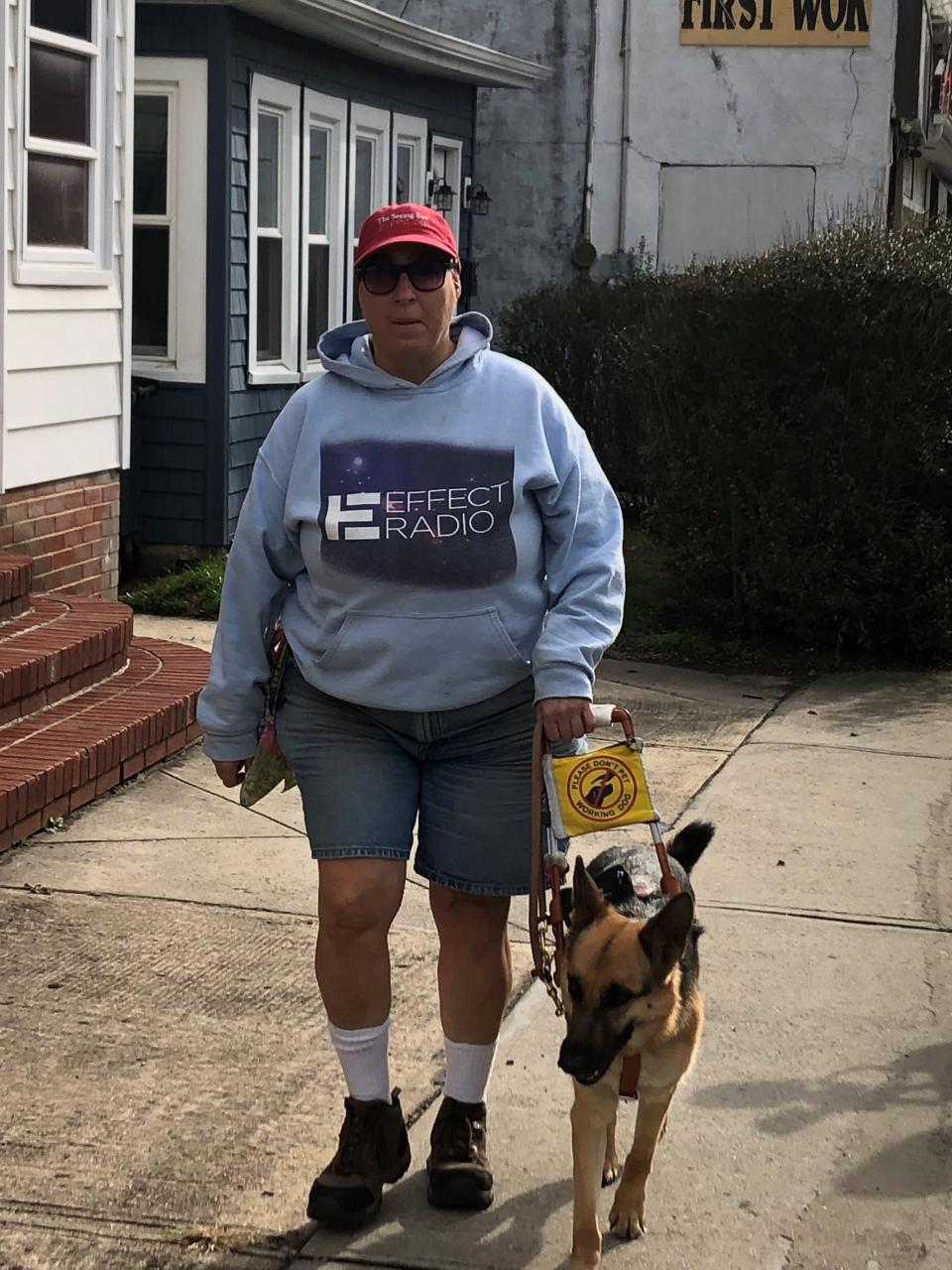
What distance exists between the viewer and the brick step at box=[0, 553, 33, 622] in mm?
7137

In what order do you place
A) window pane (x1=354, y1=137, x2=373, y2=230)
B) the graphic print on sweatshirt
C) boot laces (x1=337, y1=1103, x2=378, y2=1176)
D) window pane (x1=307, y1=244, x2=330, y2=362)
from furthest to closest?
window pane (x1=354, y1=137, x2=373, y2=230)
window pane (x1=307, y1=244, x2=330, y2=362)
boot laces (x1=337, y1=1103, x2=378, y2=1176)
the graphic print on sweatshirt

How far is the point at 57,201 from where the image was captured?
26.8ft

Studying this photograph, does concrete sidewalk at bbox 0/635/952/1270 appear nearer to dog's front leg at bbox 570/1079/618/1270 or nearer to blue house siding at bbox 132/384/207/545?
dog's front leg at bbox 570/1079/618/1270

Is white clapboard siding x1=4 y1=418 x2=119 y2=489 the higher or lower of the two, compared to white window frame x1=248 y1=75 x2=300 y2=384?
lower

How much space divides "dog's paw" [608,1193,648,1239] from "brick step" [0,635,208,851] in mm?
2767

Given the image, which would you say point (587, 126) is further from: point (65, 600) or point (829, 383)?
point (65, 600)

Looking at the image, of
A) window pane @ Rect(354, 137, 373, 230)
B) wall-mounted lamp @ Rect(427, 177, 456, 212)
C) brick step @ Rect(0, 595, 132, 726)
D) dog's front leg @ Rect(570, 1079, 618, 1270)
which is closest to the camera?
dog's front leg @ Rect(570, 1079, 618, 1270)

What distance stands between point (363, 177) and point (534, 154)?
189 inches

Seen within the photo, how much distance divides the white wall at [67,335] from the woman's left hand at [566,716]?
482 cm

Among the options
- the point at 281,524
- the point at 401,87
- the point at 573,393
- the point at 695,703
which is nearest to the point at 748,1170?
the point at 281,524

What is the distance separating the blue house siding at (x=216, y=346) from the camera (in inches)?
416

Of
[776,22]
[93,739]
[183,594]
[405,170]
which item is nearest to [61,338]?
[183,594]

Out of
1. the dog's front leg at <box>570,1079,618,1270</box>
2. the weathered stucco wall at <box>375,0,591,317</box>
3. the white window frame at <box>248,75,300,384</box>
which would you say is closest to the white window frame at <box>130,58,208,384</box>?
the white window frame at <box>248,75,300,384</box>

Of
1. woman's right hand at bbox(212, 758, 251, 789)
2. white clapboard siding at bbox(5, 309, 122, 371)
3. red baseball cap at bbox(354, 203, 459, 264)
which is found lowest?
woman's right hand at bbox(212, 758, 251, 789)
